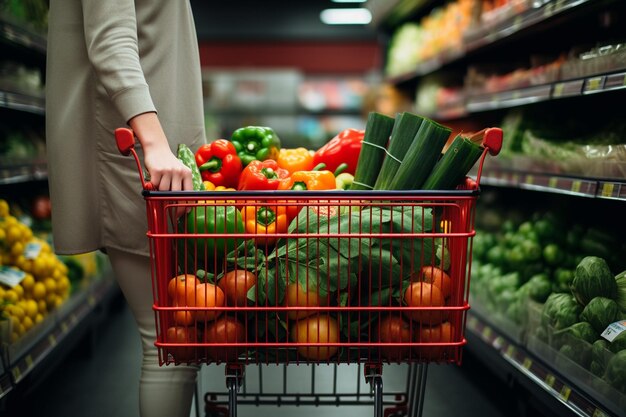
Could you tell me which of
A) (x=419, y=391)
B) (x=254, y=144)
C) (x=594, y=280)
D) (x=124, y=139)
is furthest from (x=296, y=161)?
(x=594, y=280)

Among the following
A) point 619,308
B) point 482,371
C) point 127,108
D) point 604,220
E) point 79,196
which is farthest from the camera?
point 482,371

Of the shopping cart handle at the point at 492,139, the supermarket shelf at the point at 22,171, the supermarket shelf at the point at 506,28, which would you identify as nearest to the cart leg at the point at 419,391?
the shopping cart handle at the point at 492,139

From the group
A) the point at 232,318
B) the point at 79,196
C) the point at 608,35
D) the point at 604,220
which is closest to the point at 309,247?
the point at 232,318

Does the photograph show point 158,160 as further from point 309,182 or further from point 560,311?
point 560,311

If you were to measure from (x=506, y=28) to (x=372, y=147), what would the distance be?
184 cm

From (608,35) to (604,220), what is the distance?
0.89 metres

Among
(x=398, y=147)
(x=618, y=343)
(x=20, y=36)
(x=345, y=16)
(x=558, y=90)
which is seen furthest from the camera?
(x=345, y=16)

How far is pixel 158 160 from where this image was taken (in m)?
1.26

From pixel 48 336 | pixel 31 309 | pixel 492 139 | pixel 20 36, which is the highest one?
pixel 20 36

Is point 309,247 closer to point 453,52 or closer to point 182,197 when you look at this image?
point 182,197

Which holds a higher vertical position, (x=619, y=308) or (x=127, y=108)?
(x=127, y=108)

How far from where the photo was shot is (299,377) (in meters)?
2.82

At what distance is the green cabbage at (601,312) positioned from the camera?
6.46 ft

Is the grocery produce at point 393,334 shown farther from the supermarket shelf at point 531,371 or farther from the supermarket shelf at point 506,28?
the supermarket shelf at point 506,28
